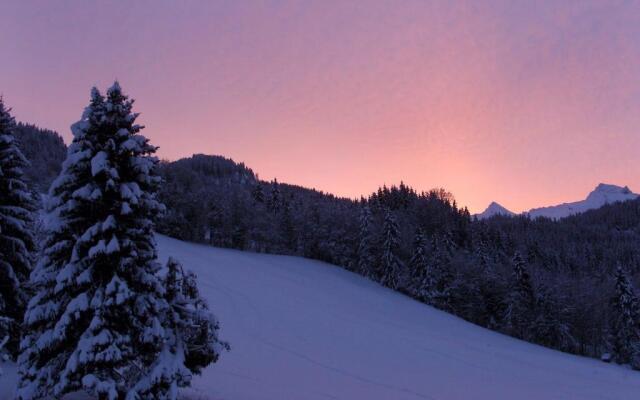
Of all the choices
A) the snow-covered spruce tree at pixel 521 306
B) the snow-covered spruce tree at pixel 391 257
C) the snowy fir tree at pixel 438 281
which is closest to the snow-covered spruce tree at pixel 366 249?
the snow-covered spruce tree at pixel 391 257

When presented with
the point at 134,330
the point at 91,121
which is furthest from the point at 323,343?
the point at 91,121

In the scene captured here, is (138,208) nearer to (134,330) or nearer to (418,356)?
(134,330)

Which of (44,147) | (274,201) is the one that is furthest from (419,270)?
(44,147)

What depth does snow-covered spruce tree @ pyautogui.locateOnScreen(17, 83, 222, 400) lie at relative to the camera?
1048cm

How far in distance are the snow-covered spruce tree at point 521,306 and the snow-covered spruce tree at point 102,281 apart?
59867 millimetres

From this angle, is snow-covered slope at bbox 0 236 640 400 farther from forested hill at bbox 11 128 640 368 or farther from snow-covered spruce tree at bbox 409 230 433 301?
forested hill at bbox 11 128 640 368

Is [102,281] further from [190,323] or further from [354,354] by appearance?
[354,354]

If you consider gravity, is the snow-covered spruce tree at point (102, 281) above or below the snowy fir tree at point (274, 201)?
below

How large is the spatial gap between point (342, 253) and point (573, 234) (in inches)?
5595

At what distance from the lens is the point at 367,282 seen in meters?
64.0

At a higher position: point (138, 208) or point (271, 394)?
point (138, 208)

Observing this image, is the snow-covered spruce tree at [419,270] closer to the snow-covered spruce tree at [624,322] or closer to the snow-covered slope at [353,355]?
the snow-covered slope at [353,355]

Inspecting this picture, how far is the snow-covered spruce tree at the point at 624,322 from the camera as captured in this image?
53562 millimetres

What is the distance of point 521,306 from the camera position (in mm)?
60656
